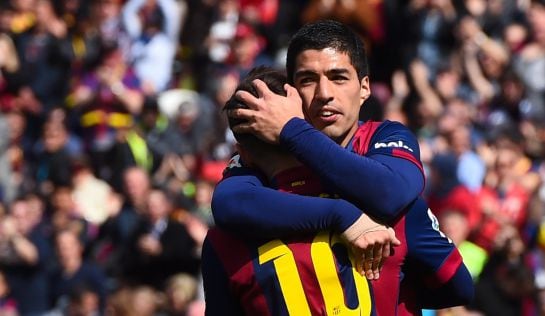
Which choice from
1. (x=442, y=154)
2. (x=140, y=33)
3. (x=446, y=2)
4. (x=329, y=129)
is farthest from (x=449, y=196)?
(x=329, y=129)

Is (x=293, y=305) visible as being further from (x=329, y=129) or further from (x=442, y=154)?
(x=442, y=154)

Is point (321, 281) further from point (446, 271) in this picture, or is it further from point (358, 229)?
point (446, 271)

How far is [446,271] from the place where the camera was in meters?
4.66

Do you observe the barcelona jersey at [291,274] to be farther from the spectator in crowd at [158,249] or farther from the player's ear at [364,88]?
the spectator in crowd at [158,249]

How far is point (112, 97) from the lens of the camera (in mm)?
15992

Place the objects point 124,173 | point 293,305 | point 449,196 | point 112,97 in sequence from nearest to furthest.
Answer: point 293,305 → point 449,196 → point 124,173 → point 112,97

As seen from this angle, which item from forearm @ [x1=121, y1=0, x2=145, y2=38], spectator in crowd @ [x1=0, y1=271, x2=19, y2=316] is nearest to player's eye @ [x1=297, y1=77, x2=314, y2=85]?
spectator in crowd @ [x1=0, y1=271, x2=19, y2=316]

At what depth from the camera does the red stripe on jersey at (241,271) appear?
14.9 ft

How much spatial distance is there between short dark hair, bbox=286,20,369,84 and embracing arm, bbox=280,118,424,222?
0.95ft

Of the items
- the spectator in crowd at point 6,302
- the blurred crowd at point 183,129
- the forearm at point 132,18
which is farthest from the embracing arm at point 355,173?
the forearm at point 132,18

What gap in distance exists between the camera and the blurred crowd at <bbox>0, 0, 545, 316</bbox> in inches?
483

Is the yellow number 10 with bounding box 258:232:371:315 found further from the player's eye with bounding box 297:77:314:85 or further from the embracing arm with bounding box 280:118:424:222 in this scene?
the player's eye with bounding box 297:77:314:85

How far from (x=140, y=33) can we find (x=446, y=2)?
3.82m

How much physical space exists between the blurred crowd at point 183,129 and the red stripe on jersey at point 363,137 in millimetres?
5173
